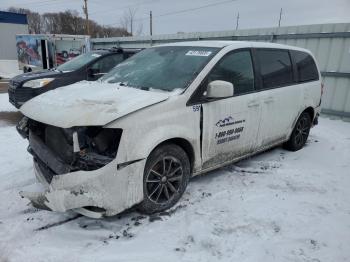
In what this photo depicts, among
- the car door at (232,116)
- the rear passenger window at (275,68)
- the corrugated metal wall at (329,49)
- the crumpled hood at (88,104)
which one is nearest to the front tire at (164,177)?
the car door at (232,116)

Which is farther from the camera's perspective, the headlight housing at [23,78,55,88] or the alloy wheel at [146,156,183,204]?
the headlight housing at [23,78,55,88]

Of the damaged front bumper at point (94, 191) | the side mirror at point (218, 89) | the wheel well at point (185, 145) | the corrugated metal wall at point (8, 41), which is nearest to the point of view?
the damaged front bumper at point (94, 191)

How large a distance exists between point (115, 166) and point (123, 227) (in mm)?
750

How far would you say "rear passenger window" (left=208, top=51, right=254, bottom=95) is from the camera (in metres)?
3.89

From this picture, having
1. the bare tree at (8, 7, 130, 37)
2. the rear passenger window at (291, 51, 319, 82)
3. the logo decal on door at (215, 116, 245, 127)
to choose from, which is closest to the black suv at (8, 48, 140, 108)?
the rear passenger window at (291, 51, 319, 82)

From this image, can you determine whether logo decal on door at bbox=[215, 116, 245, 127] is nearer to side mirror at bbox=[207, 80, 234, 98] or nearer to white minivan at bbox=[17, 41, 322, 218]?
white minivan at bbox=[17, 41, 322, 218]

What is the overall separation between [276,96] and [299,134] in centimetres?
136

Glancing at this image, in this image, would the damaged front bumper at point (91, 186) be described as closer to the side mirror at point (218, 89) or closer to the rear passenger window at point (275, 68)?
the side mirror at point (218, 89)

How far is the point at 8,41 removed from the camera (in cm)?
3253

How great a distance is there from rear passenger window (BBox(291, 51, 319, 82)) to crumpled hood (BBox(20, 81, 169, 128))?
3.06m

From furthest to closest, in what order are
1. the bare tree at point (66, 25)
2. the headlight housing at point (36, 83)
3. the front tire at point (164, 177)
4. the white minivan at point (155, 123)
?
the bare tree at point (66, 25) < the headlight housing at point (36, 83) < the front tire at point (164, 177) < the white minivan at point (155, 123)

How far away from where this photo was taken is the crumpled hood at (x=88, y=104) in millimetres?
2867

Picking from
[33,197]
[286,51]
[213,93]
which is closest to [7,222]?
[33,197]

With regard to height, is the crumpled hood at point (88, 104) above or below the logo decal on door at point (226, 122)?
above
